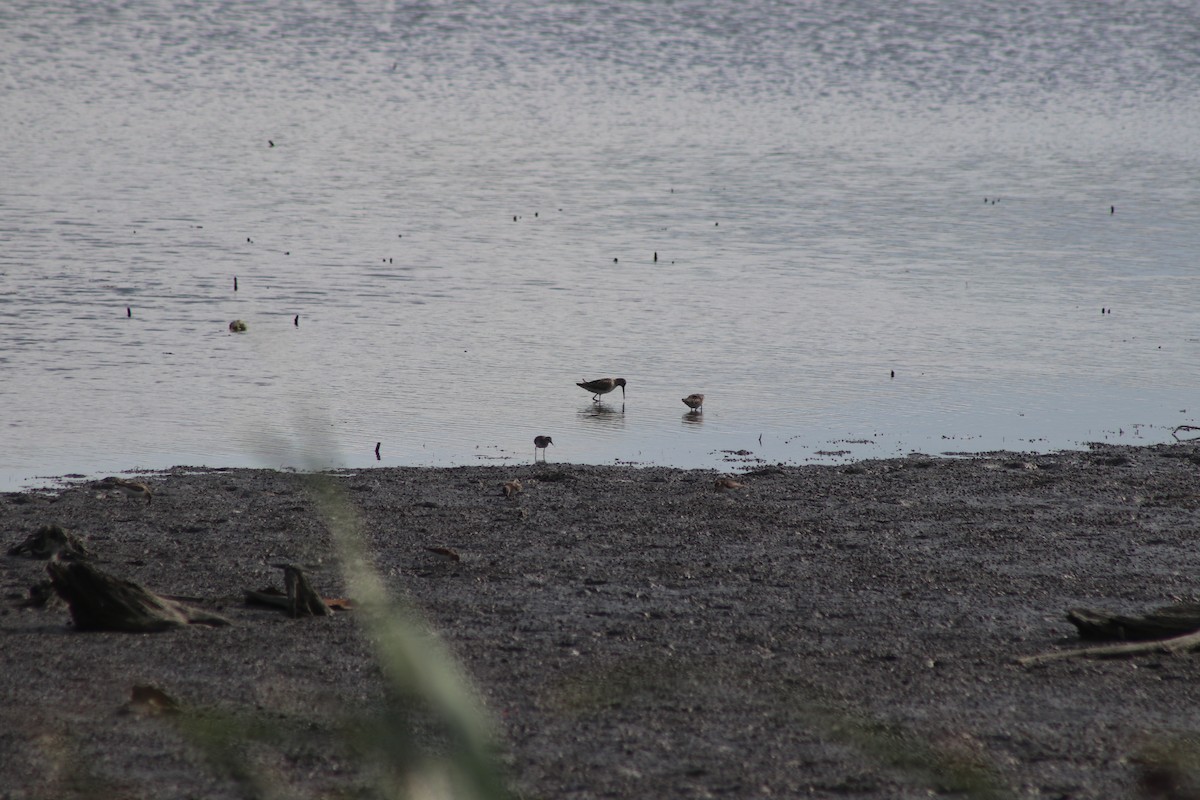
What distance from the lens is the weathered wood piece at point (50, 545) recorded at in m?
7.04

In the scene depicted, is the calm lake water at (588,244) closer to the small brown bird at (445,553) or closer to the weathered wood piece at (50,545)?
the small brown bird at (445,553)

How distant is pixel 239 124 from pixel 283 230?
1233 centimetres

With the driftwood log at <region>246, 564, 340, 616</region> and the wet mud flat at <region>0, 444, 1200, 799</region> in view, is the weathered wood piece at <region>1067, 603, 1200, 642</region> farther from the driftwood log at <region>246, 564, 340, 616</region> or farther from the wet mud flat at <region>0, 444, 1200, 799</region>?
the driftwood log at <region>246, 564, 340, 616</region>

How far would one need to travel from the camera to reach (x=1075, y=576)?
732cm

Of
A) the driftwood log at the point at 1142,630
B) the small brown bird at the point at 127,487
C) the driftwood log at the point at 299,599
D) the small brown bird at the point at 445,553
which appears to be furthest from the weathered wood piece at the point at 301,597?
the driftwood log at the point at 1142,630

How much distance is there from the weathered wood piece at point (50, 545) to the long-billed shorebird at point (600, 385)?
4.83 m

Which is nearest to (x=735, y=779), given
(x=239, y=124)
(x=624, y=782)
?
(x=624, y=782)

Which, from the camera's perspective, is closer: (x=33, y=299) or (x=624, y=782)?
(x=624, y=782)

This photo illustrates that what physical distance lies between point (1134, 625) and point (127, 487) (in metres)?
5.39

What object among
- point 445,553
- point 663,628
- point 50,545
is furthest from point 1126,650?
point 50,545

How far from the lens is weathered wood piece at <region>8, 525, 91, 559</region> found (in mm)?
→ 7035

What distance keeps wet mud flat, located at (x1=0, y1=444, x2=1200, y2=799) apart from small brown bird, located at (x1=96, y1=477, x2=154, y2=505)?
7 cm

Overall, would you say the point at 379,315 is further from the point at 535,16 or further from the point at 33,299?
the point at 535,16

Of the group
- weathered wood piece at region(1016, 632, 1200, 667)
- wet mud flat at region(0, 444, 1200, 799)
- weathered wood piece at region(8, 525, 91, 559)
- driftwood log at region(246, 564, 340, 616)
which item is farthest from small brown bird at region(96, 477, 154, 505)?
weathered wood piece at region(1016, 632, 1200, 667)
